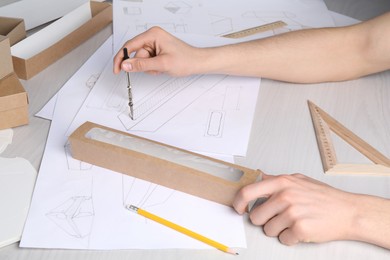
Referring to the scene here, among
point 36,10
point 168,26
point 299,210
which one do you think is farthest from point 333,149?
point 36,10

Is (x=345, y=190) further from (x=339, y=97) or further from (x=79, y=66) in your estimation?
(x=79, y=66)

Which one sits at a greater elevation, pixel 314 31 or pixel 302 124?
pixel 314 31

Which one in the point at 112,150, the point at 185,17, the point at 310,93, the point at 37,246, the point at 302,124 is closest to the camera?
the point at 37,246

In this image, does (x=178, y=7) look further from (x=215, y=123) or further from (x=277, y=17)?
(x=215, y=123)

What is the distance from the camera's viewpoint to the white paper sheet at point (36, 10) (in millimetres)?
1266

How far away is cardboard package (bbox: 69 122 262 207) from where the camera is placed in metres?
0.82

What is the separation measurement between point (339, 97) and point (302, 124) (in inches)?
5.9

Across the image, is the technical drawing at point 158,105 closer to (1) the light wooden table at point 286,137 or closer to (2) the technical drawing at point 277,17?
(1) the light wooden table at point 286,137

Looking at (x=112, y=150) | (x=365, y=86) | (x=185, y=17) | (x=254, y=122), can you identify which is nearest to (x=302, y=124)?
(x=254, y=122)

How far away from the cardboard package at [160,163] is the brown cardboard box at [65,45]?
0.29m

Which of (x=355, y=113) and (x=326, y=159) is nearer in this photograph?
(x=326, y=159)

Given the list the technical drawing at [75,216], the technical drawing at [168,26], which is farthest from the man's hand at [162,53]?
the technical drawing at [75,216]

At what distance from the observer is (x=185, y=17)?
4.49 ft

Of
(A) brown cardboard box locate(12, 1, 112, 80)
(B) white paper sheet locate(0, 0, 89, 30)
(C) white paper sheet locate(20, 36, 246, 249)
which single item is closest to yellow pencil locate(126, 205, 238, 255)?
(C) white paper sheet locate(20, 36, 246, 249)
